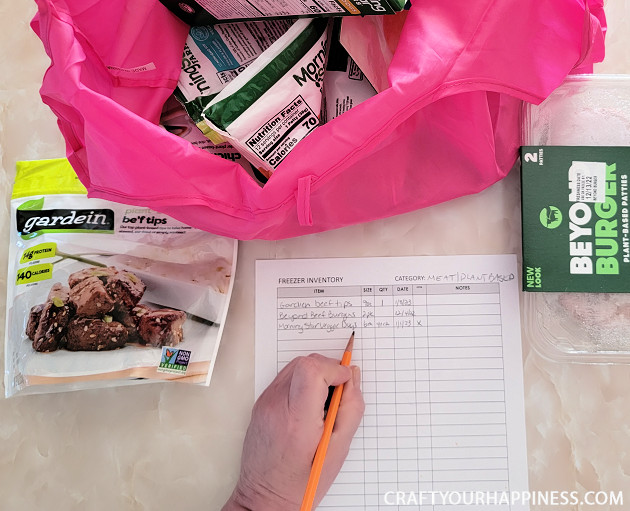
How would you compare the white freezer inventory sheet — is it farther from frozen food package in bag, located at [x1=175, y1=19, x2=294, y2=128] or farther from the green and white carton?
frozen food package in bag, located at [x1=175, y1=19, x2=294, y2=128]

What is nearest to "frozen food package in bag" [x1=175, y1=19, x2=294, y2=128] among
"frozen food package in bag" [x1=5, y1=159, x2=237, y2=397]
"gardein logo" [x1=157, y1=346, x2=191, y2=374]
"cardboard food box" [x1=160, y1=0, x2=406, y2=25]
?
"cardboard food box" [x1=160, y1=0, x2=406, y2=25]

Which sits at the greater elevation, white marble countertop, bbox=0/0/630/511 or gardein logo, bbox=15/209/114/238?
gardein logo, bbox=15/209/114/238

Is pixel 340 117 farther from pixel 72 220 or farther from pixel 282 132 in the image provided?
pixel 72 220

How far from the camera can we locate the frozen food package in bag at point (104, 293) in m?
0.63

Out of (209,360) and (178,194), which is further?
(209,360)

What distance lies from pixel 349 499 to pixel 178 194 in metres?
0.38

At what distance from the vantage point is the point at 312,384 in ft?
1.91

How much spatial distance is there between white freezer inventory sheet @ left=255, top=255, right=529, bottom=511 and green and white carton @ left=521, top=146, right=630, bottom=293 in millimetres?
46

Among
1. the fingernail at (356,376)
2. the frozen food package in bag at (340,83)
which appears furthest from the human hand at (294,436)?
the frozen food package in bag at (340,83)

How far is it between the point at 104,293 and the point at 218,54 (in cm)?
29

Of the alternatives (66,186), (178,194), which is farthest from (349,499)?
(66,186)

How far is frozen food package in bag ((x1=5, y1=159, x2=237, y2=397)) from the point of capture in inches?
24.9

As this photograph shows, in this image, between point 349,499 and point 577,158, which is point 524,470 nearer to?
point 349,499

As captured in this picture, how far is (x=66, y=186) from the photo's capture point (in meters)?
0.67
